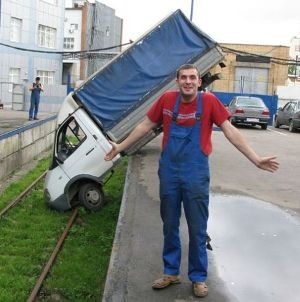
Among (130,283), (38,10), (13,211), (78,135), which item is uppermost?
(38,10)

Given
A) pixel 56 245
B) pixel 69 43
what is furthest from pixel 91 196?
pixel 69 43

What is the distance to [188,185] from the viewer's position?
14.4ft

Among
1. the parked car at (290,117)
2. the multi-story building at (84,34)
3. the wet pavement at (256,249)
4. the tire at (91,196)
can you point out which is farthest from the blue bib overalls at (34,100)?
the multi-story building at (84,34)

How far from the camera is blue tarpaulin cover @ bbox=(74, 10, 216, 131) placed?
35.8 feet

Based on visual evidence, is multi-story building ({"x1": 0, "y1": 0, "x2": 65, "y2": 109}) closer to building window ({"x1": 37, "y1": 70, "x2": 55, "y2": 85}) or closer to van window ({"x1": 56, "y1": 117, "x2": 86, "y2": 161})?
building window ({"x1": 37, "y1": 70, "x2": 55, "y2": 85})

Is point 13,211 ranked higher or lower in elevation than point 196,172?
lower

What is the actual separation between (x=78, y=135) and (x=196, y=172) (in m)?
6.29

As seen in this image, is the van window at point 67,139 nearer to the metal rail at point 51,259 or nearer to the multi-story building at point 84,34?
the metal rail at point 51,259

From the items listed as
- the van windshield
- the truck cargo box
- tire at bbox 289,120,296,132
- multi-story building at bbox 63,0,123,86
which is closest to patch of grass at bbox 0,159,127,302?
the truck cargo box

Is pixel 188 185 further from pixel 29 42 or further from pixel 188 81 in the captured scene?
pixel 29 42

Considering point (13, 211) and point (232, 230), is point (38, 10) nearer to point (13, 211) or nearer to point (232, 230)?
point (13, 211)

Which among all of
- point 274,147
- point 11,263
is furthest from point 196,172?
point 274,147

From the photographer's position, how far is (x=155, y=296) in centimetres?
463

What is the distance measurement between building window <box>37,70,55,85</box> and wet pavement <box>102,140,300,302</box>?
126 ft
